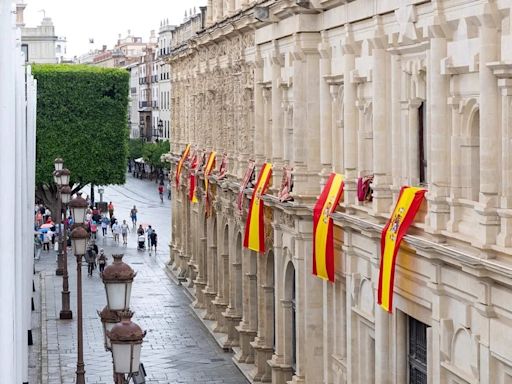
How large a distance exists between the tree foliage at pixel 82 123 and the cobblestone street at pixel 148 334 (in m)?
5.16

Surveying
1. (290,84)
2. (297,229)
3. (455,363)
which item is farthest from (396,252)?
(290,84)

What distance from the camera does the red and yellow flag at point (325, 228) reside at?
26953 mm

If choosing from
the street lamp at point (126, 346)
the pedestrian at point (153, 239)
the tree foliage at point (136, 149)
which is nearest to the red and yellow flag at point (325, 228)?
the street lamp at point (126, 346)

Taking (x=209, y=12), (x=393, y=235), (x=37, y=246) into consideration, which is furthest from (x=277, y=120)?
(x=37, y=246)

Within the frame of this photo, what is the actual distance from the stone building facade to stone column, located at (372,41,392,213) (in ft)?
0.10

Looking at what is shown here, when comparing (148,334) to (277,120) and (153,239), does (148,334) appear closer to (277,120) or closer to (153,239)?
(277,120)

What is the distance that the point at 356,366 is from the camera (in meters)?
25.7

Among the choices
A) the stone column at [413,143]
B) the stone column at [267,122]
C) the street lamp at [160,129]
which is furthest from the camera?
the street lamp at [160,129]

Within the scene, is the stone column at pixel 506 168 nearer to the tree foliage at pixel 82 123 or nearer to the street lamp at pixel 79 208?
the street lamp at pixel 79 208

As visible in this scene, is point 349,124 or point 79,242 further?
point 79,242

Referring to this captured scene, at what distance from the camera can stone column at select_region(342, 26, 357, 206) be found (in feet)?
84.9

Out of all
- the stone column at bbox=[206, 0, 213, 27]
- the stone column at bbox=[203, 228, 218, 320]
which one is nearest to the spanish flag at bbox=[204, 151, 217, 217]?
the stone column at bbox=[203, 228, 218, 320]

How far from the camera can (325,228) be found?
2725 centimetres

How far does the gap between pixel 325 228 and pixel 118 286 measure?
32.9 feet
